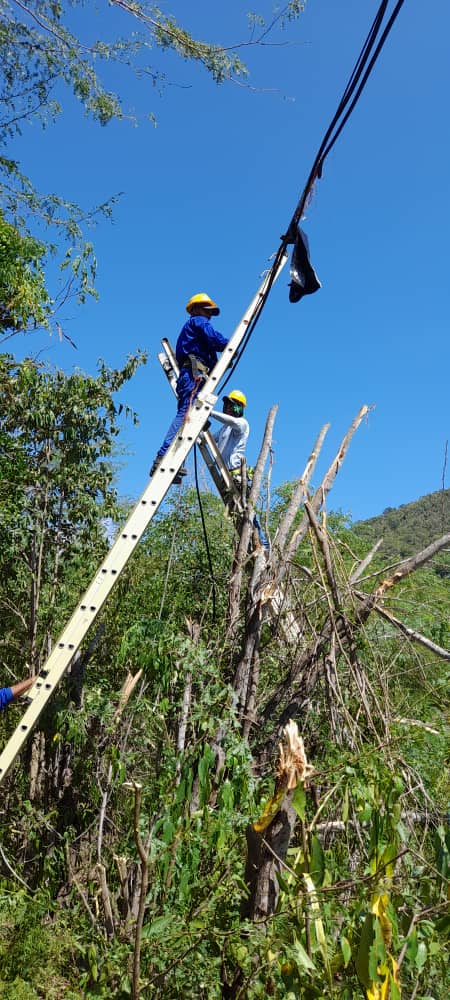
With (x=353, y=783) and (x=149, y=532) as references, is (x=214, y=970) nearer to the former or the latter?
(x=353, y=783)

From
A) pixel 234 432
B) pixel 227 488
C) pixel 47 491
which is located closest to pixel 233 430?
pixel 234 432

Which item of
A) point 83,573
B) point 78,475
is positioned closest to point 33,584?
point 83,573

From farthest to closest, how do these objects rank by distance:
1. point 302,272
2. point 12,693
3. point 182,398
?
1. point 182,398
2. point 302,272
3. point 12,693

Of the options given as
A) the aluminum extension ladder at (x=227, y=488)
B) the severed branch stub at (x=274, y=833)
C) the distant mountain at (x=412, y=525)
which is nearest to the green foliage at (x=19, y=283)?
the aluminum extension ladder at (x=227, y=488)

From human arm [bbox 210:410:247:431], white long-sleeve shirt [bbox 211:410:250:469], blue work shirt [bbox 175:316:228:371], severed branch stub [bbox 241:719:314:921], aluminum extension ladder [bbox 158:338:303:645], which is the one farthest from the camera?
white long-sleeve shirt [bbox 211:410:250:469]

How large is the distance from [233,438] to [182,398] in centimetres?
135

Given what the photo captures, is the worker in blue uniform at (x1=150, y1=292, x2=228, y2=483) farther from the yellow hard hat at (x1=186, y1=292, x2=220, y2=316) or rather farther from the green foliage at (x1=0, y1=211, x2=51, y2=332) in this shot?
the green foliage at (x1=0, y1=211, x2=51, y2=332)

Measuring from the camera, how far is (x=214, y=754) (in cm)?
402

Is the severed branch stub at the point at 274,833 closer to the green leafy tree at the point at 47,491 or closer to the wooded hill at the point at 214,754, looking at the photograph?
the wooded hill at the point at 214,754

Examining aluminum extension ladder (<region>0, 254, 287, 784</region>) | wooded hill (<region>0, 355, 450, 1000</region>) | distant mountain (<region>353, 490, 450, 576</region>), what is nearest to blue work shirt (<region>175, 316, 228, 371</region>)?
aluminum extension ladder (<region>0, 254, 287, 784</region>)

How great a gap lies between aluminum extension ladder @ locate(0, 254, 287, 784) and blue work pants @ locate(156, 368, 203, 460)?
0.23 metres

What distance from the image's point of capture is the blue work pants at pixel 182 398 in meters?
4.73

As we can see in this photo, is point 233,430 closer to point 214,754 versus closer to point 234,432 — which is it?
point 234,432

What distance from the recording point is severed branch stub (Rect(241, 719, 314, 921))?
2.82 metres
